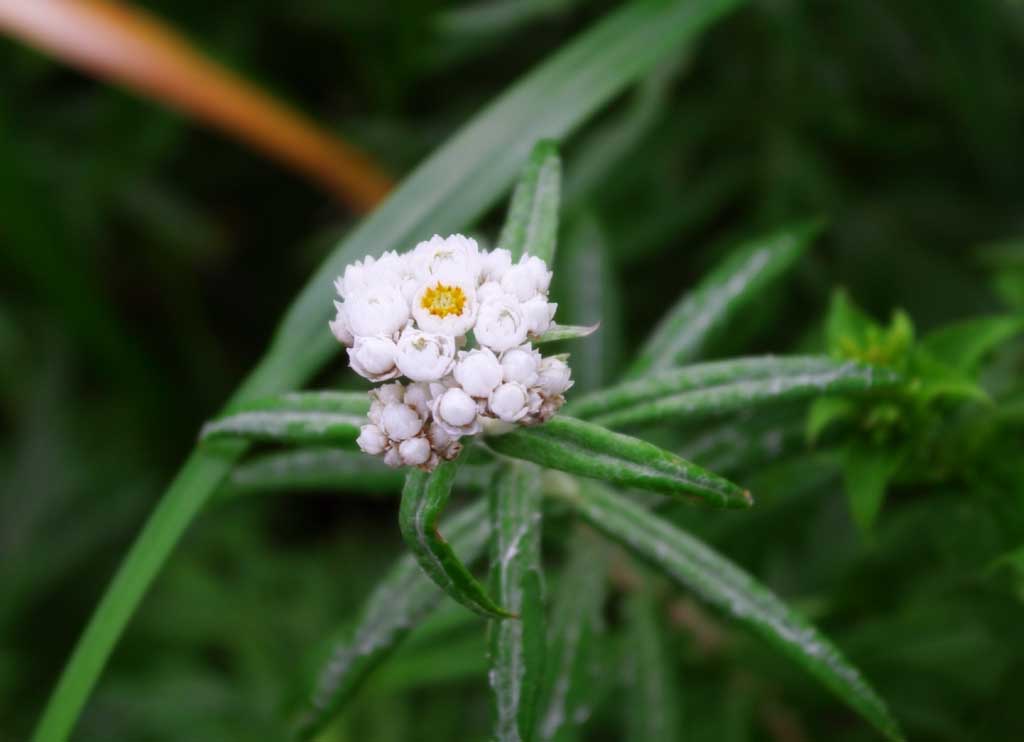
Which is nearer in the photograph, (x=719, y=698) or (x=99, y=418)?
(x=719, y=698)

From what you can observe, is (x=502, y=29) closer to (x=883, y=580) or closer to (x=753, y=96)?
(x=753, y=96)

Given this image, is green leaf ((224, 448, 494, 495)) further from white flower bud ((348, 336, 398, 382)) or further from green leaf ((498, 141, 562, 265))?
white flower bud ((348, 336, 398, 382))

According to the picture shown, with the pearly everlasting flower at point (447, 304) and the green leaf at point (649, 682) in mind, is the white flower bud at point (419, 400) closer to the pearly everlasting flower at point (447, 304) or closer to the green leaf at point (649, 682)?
the pearly everlasting flower at point (447, 304)

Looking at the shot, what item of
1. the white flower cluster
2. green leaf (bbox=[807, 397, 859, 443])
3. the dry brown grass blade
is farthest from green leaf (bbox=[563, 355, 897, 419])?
the dry brown grass blade

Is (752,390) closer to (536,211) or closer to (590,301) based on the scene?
(536,211)

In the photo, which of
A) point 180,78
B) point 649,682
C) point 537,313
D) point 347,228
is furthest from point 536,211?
point 347,228

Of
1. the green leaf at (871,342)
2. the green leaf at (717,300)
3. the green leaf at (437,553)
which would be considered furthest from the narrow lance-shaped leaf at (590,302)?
the green leaf at (437,553)

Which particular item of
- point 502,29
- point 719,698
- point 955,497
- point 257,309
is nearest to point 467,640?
point 719,698

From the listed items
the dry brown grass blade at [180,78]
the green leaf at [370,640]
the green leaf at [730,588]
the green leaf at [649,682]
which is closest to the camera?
the green leaf at [730,588]
